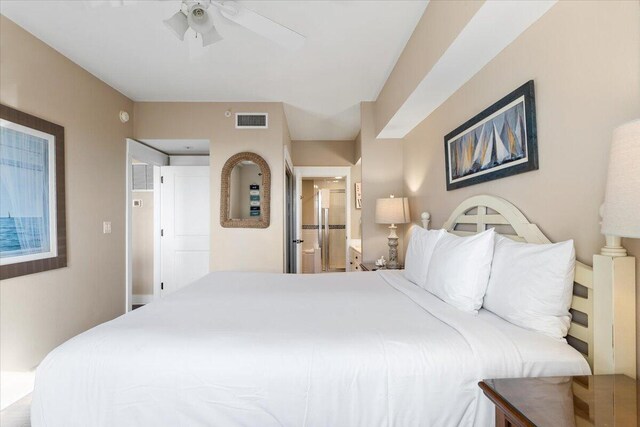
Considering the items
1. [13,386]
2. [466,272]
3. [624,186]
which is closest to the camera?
[624,186]

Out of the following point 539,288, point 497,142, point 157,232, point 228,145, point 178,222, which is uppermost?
point 228,145

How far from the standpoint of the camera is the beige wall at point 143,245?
4504 millimetres

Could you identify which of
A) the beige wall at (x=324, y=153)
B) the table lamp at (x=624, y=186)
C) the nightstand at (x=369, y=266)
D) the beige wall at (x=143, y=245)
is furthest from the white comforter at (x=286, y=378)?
the beige wall at (x=324, y=153)

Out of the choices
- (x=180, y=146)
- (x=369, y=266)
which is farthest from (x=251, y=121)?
(x=369, y=266)

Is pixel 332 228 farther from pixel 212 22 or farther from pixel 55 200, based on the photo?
pixel 212 22

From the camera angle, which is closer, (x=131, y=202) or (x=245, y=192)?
(x=131, y=202)

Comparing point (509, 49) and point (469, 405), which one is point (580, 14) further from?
point (469, 405)

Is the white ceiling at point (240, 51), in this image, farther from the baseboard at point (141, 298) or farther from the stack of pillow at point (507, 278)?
the baseboard at point (141, 298)

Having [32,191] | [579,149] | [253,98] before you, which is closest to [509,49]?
[579,149]

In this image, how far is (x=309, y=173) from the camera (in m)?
5.21

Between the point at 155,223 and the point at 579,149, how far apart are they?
453 centimetres

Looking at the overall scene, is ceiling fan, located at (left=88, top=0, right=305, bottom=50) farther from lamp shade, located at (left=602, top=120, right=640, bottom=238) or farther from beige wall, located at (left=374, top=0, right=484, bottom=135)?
lamp shade, located at (left=602, top=120, right=640, bottom=238)

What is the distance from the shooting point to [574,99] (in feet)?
4.22

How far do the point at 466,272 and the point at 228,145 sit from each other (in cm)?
312
